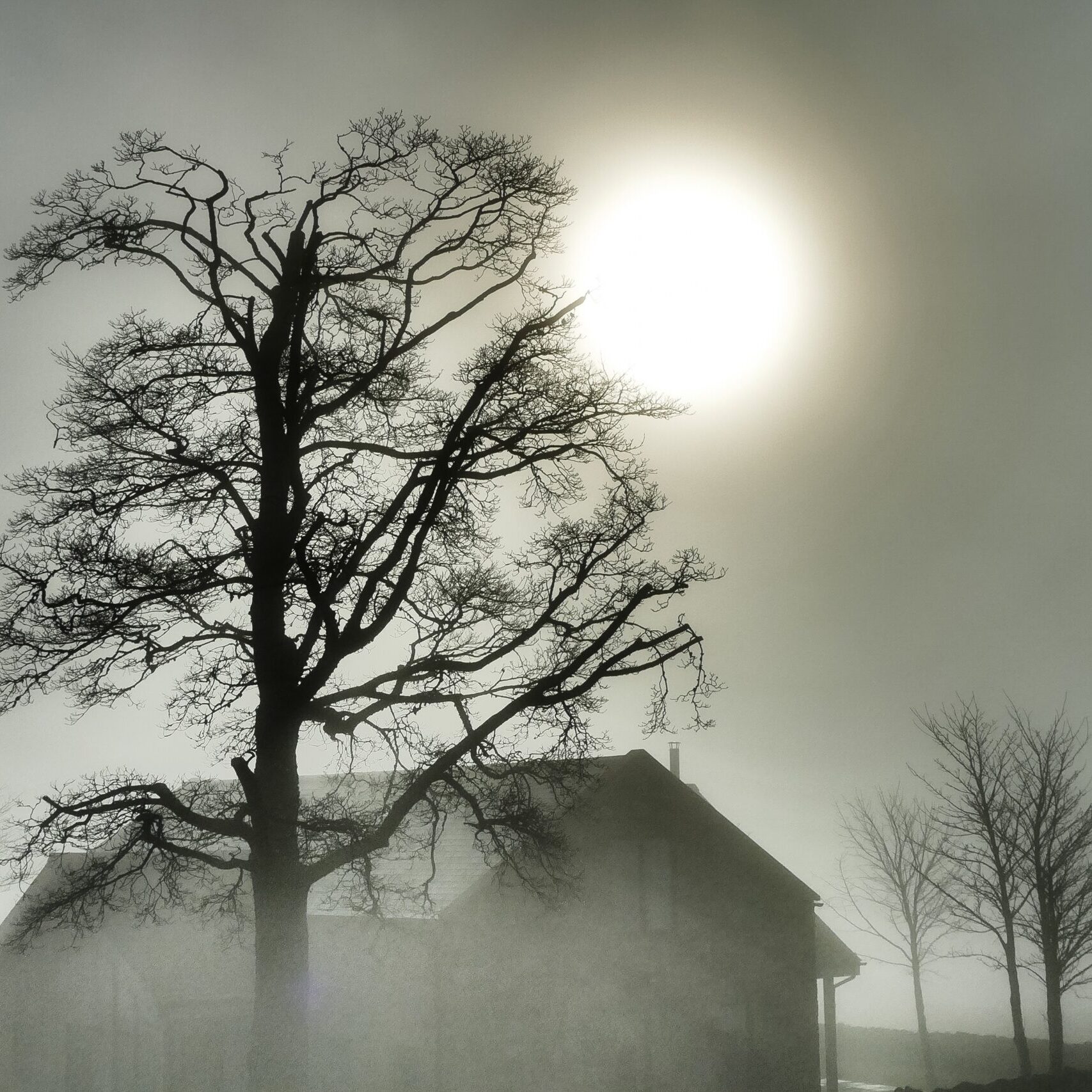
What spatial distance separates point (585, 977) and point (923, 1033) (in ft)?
61.4

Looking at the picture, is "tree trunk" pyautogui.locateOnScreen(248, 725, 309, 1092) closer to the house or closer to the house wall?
the house

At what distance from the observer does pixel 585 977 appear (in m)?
20.7

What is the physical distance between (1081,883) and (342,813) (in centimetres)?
1903

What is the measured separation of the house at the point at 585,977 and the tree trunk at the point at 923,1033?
14.6 metres

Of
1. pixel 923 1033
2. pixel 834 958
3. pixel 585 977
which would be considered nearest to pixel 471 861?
pixel 585 977

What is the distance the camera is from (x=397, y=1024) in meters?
20.5

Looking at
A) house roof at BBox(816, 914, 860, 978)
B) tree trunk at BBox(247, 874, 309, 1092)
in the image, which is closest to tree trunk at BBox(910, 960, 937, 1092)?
house roof at BBox(816, 914, 860, 978)

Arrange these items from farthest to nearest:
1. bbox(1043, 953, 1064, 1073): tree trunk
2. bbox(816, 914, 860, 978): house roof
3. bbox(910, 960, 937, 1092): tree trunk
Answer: bbox(910, 960, 937, 1092): tree trunk
bbox(816, 914, 860, 978): house roof
bbox(1043, 953, 1064, 1073): tree trunk

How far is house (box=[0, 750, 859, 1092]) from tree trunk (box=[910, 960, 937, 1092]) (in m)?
14.6

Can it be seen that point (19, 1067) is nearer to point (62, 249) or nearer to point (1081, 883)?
point (62, 249)

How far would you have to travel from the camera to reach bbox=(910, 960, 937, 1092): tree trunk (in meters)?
32.8

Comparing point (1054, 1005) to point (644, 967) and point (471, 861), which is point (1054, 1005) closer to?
point (644, 967)

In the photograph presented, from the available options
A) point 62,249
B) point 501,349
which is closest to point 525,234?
point 501,349

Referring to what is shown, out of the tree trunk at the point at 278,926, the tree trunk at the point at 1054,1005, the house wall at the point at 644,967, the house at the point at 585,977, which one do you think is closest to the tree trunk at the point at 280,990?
the tree trunk at the point at 278,926
